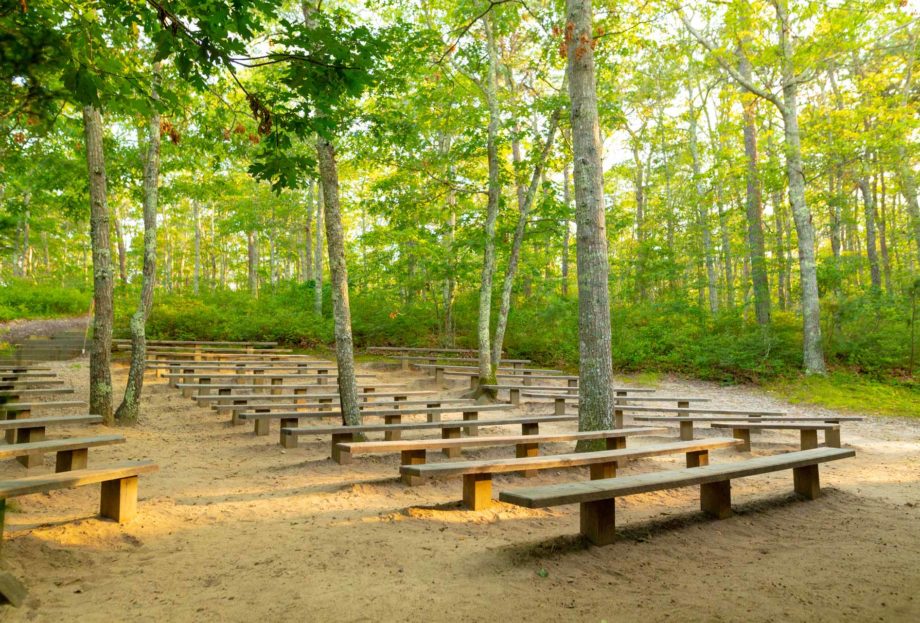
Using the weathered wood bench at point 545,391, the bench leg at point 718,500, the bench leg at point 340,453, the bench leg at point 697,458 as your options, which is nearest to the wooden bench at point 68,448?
the bench leg at point 340,453

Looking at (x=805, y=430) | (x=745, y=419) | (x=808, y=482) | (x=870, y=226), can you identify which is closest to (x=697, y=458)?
(x=808, y=482)

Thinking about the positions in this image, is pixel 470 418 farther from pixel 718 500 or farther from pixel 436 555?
pixel 436 555

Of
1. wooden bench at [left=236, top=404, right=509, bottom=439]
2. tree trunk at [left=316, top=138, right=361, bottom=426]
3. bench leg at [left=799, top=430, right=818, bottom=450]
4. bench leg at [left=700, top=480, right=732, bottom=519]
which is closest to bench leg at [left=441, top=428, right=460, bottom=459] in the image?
wooden bench at [left=236, top=404, right=509, bottom=439]

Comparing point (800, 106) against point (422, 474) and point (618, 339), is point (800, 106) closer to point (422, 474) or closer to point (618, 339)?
point (618, 339)

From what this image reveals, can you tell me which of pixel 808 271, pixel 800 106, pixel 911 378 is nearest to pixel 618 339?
pixel 808 271

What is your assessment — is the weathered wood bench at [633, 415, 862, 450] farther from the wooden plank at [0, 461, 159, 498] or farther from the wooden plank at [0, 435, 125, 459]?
the wooden plank at [0, 435, 125, 459]

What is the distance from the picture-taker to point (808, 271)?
13.0 meters

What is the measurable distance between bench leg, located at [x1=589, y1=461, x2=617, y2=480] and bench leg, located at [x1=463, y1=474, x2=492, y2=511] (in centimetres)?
103

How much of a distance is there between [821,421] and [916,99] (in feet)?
44.1

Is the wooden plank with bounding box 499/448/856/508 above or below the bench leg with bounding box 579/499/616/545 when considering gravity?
above

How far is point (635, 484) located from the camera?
346 cm

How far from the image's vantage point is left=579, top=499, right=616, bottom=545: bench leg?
136 inches

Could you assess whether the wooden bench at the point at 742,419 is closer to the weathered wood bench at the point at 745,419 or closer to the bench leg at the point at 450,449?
the weathered wood bench at the point at 745,419

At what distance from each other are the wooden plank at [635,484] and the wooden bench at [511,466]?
52 centimetres
